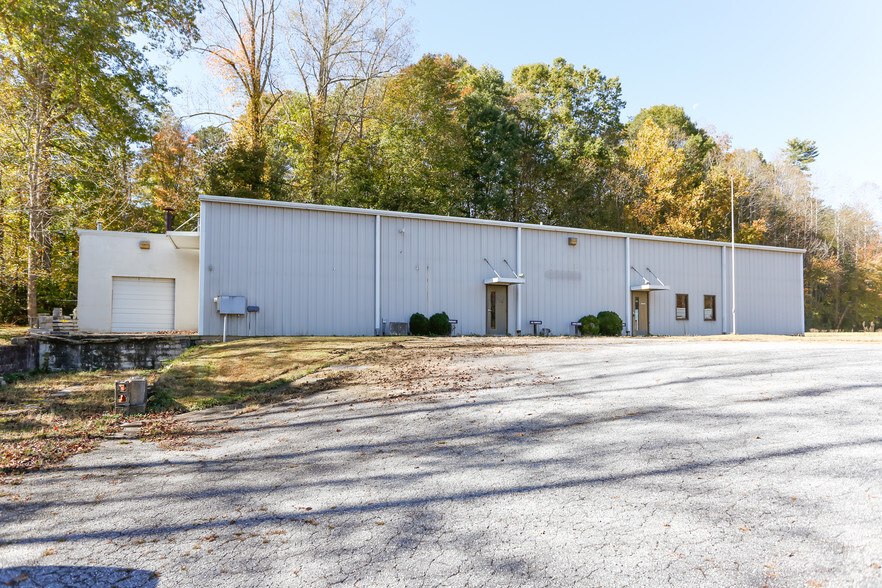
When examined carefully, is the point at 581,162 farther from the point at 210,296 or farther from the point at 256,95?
the point at 210,296

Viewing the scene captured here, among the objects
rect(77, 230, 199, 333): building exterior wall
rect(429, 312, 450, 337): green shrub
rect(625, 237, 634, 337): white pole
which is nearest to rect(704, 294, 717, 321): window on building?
rect(625, 237, 634, 337): white pole

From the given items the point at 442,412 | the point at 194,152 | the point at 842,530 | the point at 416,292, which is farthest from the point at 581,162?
the point at 842,530

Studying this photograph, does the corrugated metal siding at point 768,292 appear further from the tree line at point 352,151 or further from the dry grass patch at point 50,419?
the dry grass patch at point 50,419

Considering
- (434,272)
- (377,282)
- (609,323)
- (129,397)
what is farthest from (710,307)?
(129,397)

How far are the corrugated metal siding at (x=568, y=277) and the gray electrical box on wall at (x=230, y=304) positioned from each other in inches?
371

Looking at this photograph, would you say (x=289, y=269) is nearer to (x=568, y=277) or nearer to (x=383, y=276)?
(x=383, y=276)

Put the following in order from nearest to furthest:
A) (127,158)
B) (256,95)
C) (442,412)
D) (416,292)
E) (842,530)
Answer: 1. (842,530)
2. (442,412)
3. (416,292)
4. (127,158)
5. (256,95)

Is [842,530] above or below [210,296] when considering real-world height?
below

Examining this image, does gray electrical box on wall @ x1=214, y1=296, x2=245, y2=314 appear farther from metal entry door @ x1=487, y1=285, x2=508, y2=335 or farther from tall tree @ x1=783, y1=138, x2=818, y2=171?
tall tree @ x1=783, y1=138, x2=818, y2=171

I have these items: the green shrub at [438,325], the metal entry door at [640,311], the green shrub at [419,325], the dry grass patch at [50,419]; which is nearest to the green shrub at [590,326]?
the metal entry door at [640,311]

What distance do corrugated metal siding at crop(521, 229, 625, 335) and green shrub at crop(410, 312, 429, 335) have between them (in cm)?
388

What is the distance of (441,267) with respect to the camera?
58.7 feet

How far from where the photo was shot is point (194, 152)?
26.7m

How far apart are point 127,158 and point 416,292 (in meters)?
11.7
